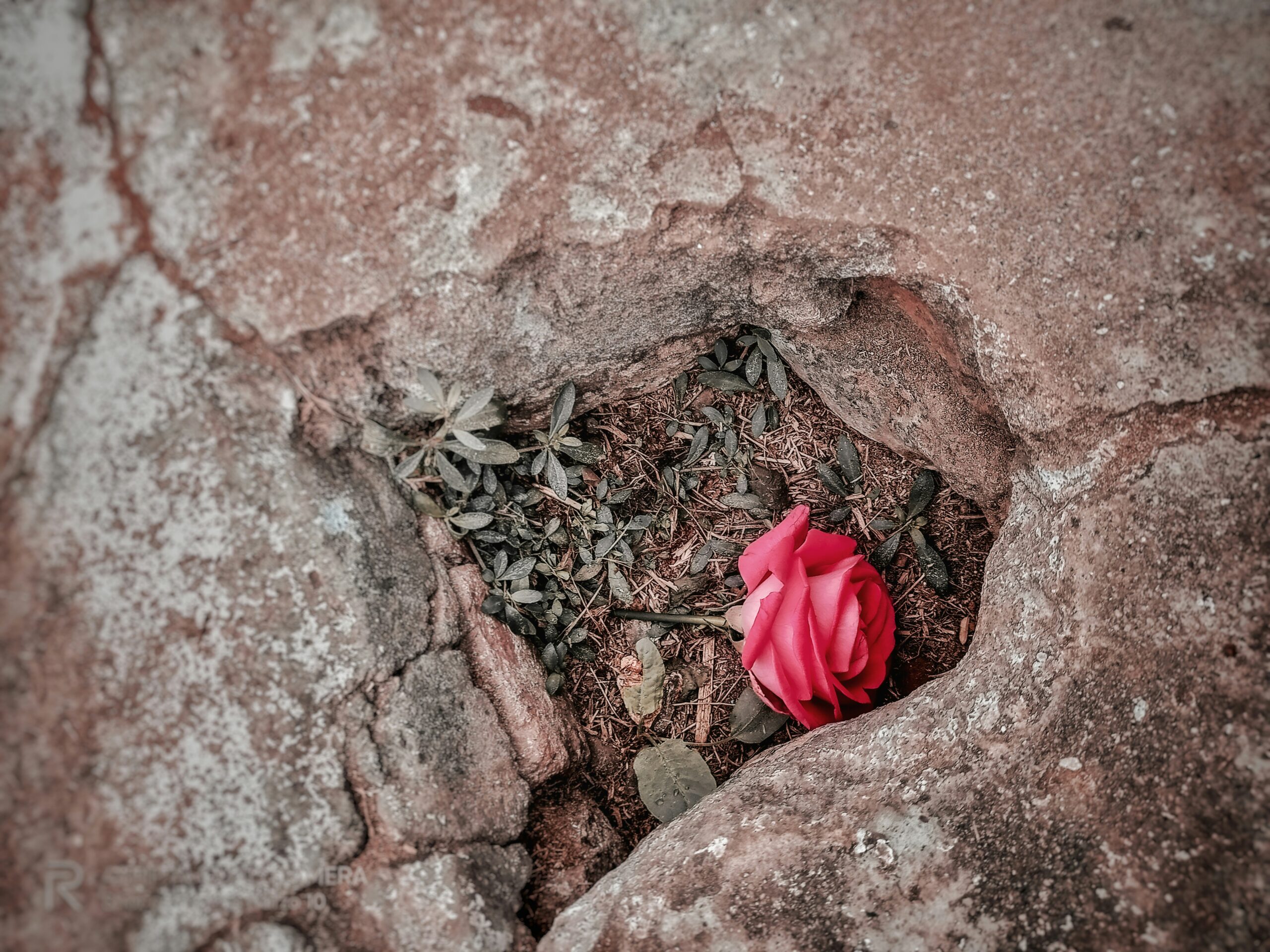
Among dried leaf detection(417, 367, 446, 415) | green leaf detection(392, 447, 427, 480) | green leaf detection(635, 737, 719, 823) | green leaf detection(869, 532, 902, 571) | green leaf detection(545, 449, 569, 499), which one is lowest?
green leaf detection(635, 737, 719, 823)

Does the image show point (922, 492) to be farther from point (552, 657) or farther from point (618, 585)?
point (552, 657)

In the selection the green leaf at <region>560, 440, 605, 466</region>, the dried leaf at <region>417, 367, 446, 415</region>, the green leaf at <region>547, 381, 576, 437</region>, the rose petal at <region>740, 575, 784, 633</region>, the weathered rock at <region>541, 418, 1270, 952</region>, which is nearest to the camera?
the weathered rock at <region>541, 418, 1270, 952</region>

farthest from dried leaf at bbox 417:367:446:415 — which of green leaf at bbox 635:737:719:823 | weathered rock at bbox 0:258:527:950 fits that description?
green leaf at bbox 635:737:719:823

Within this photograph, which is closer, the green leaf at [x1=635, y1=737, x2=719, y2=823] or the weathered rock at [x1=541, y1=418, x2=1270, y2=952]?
the weathered rock at [x1=541, y1=418, x2=1270, y2=952]

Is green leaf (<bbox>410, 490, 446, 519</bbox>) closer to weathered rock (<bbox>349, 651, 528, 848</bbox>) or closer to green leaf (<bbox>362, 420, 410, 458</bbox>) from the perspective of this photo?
green leaf (<bbox>362, 420, 410, 458</bbox>)

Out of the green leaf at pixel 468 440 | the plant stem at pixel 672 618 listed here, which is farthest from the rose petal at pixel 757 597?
the green leaf at pixel 468 440

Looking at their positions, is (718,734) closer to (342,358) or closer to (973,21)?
(342,358)

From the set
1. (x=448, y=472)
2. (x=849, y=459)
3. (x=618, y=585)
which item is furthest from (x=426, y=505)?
(x=849, y=459)
